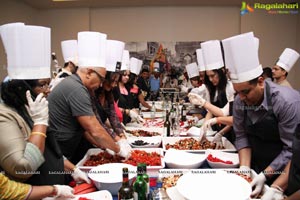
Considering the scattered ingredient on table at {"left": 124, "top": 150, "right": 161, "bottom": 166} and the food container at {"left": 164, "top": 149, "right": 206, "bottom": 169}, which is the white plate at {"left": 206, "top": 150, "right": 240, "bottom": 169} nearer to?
the food container at {"left": 164, "top": 149, "right": 206, "bottom": 169}

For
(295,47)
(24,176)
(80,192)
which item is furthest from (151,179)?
(295,47)

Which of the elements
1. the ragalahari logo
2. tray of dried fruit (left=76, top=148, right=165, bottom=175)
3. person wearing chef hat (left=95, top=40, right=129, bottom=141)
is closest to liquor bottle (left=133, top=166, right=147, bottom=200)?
tray of dried fruit (left=76, top=148, right=165, bottom=175)

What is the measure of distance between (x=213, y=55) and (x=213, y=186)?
1689mm

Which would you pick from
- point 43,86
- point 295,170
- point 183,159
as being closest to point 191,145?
point 183,159

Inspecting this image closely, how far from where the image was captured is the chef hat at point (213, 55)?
261cm

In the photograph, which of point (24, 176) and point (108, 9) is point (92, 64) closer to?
point (24, 176)

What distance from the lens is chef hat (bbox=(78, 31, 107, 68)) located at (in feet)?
5.71

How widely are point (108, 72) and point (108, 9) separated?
4602mm

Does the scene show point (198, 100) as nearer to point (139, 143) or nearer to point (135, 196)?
point (139, 143)

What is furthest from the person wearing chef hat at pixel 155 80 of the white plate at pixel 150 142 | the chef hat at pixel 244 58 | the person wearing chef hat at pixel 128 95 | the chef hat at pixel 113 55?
the chef hat at pixel 244 58

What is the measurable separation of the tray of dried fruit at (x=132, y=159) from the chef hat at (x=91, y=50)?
603 millimetres

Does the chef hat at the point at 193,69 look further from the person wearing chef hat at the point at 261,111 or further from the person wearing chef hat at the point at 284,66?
the person wearing chef hat at the point at 261,111

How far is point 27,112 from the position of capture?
3.77 ft

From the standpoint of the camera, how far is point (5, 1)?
4965 mm
